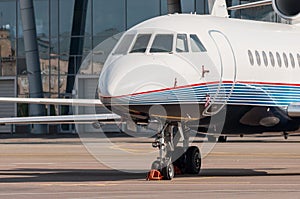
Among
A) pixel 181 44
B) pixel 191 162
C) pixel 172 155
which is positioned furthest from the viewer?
pixel 191 162

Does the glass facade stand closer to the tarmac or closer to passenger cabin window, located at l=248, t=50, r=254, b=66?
the tarmac

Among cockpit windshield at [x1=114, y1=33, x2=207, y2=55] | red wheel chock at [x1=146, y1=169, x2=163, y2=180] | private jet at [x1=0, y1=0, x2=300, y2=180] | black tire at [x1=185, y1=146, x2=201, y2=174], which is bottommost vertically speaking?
black tire at [x1=185, y1=146, x2=201, y2=174]

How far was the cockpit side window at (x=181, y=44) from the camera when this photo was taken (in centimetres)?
1720

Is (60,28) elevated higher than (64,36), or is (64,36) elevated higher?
(60,28)

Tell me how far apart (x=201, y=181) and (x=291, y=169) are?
4.82 meters

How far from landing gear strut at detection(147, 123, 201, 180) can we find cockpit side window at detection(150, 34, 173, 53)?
1.50 meters

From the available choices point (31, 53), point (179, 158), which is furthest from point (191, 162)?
point (31, 53)

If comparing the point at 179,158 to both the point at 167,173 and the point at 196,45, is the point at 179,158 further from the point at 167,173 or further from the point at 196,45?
the point at 196,45

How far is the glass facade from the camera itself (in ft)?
177

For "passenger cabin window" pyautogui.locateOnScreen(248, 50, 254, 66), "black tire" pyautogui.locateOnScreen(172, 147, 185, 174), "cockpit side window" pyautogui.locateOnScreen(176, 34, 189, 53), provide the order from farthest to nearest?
"black tire" pyautogui.locateOnScreen(172, 147, 185, 174) → "passenger cabin window" pyautogui.locateOnScreen(248, 50, 254, 66) → "cockpit side window" pyautogui.locateOnScreen(176, 34, 189, 53)

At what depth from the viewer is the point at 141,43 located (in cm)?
1708

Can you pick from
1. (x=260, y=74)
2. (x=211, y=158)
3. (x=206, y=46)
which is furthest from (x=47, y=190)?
(x=211, y=158)

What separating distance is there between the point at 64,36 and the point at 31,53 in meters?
4.08

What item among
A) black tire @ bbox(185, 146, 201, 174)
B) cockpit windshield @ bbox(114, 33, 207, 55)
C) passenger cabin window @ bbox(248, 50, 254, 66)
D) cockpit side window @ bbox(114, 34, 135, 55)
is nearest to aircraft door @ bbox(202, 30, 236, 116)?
cockpit windshield @ bbox(114, 33, 207, 55)
